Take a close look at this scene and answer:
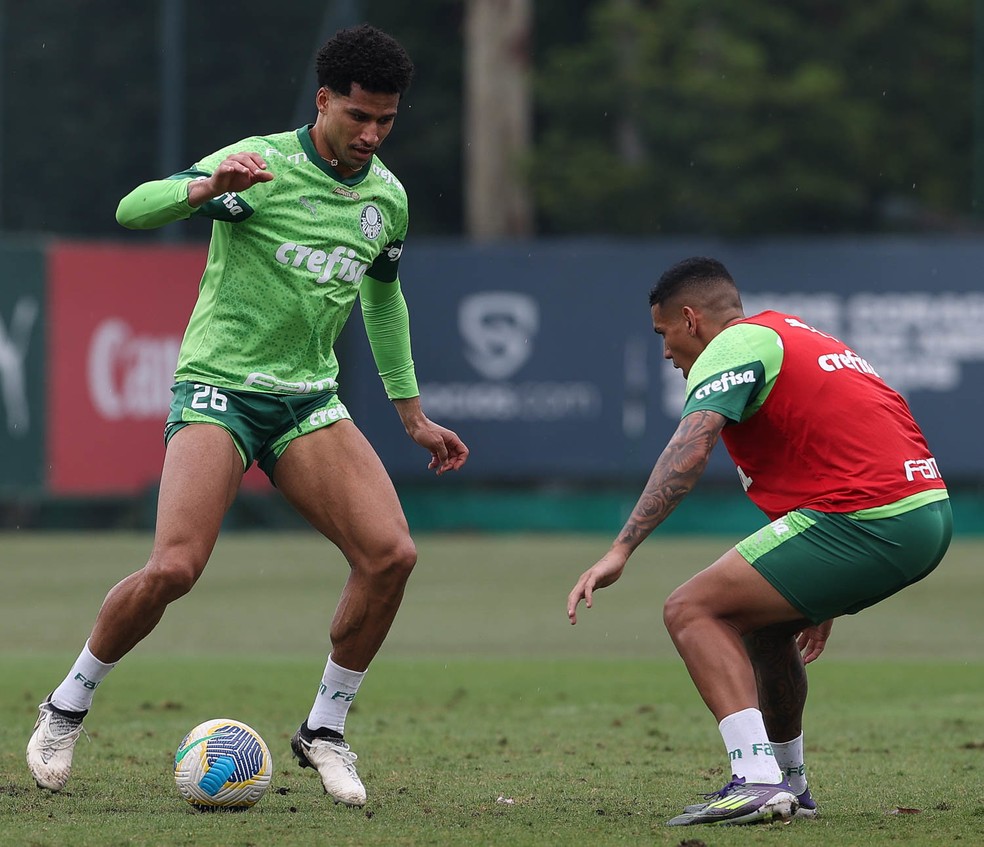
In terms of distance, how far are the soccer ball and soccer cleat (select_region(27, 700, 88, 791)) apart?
485mm

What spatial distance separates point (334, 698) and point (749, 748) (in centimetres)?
167

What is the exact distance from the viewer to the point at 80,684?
7.12 meters

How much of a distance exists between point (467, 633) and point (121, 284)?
9.88 m

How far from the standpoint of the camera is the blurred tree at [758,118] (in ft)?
108

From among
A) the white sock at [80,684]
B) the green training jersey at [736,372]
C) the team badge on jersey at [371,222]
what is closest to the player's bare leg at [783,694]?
the green training jersey at [736,372]

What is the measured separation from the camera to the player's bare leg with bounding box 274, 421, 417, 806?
7141 mm

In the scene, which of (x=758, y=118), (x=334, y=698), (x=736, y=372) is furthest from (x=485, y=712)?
(x=758, y=118)

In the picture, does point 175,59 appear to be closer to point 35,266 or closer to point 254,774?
point 35,266

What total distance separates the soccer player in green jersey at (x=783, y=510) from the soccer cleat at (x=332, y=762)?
120 centimetres

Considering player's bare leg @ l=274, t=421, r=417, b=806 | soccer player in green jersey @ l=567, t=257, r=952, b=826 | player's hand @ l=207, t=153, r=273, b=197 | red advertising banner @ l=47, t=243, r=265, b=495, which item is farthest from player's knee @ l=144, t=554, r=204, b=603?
red advertising banner @ l=47, t=243, r=265, b=495

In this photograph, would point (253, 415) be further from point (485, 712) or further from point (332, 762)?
point (485, 712)

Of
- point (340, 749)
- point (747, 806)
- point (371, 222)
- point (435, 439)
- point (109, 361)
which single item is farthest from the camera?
point (109, 361)

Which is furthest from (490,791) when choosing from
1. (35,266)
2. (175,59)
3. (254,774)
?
(175,59)

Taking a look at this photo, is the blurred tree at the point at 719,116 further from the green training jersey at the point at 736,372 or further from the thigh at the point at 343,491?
the green training jersey at the point at 736,372
